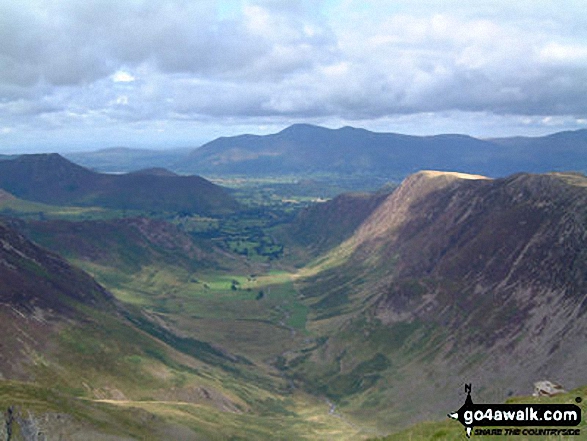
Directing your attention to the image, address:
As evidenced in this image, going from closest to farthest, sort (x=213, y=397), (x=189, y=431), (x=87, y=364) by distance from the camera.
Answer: (x=189, y=431) < (x=87, y=364) < (x=213, y=397)

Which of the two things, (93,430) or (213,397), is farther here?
(213,397)

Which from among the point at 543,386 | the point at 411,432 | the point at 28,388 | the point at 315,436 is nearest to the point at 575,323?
the point at 315,436

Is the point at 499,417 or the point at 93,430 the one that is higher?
the point at 499,417

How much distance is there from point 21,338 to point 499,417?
17278 centimetres

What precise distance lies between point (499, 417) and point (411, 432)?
717 inches

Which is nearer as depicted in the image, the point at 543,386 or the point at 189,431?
the point at 543,386

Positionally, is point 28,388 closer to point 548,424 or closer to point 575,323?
point 548,424

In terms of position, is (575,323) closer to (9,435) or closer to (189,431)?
(189,431)

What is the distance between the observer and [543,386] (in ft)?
247

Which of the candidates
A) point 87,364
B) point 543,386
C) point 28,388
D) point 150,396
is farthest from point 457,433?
point 87,364

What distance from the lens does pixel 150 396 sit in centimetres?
18088

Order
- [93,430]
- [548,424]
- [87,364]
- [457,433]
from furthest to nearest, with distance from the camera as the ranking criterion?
[87,364], [93,430], [457,433], [548,424]

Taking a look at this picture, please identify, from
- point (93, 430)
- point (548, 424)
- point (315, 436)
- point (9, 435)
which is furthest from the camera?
point (315, 436)

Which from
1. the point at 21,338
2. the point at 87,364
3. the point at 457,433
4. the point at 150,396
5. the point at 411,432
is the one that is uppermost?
the point at 457,433
